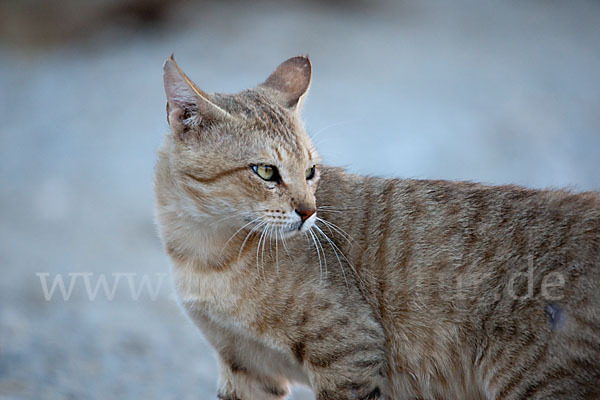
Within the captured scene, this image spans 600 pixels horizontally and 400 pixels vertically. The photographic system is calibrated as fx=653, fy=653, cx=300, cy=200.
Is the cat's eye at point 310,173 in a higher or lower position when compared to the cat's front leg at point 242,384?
higher

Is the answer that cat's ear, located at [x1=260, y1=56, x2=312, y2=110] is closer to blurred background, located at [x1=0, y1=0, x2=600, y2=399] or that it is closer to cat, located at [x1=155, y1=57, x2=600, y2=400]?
cat, located at [x1=155, y1=57, x2=600, y2=400]

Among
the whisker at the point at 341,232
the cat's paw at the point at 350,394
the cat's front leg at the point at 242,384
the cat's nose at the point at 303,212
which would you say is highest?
the cat's nose at the point at 303,212

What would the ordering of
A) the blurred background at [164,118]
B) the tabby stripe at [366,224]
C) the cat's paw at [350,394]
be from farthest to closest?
the blurred background at [164,118]
the tabby stripe at [366,224]
the cat's paw at [350,394]

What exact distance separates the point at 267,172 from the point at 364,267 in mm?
674

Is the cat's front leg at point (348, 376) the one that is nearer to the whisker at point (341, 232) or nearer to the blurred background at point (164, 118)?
the whisker at point (341, 232)

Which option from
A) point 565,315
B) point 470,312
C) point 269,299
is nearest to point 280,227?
point 269,299

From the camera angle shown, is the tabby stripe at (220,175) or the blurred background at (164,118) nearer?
the tabby stripe at (220,175)

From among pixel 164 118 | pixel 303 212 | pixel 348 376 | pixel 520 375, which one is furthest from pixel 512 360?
pixel 164 118

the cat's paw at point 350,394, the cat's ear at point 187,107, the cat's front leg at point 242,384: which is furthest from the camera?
the cat's front leg at point 242,384

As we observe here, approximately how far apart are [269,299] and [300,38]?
8.56 m

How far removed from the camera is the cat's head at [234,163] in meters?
3.09

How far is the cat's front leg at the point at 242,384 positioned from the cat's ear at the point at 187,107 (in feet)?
4.23

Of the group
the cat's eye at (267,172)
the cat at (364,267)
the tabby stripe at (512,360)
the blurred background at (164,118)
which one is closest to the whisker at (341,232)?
the cat at (364,267)

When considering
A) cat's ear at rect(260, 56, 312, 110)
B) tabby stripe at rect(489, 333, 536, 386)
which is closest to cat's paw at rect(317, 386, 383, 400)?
tabby stripe at rect(489, 333, 536, 386)
